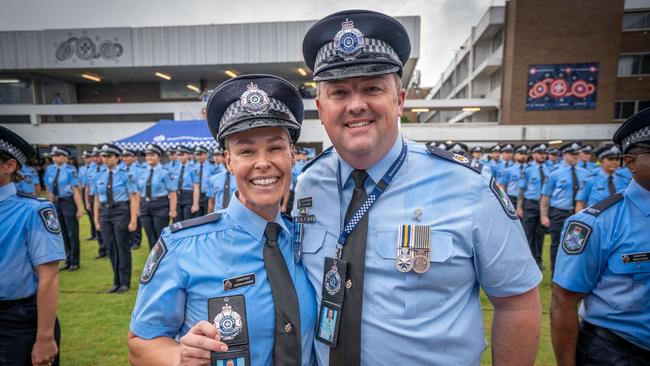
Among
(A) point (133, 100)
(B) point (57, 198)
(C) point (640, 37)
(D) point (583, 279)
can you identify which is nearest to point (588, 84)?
(C) point (640, 37)

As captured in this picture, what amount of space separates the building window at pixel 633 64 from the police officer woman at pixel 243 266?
31512mm

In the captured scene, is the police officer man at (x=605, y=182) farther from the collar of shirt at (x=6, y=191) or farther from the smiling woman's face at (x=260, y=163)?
the collar of shirt at (x=6, y=191)

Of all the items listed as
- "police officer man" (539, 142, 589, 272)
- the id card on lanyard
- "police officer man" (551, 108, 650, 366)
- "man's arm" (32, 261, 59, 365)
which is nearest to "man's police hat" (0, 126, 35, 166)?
"man's arm" (32, 261, 59, 365)

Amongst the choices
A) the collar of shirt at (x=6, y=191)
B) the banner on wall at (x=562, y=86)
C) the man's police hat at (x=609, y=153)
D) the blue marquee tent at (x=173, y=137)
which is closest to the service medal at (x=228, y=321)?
the collar of shirt at (x=6, y=191)

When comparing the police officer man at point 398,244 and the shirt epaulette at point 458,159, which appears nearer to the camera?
the police officer man at point 398,244

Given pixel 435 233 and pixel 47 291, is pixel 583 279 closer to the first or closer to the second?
pixel 435 233

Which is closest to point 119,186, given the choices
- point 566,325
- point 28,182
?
point 28,182

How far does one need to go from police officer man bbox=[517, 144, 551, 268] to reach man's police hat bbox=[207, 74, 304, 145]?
25.3ft

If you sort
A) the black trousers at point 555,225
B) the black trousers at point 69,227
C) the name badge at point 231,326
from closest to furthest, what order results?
the name badge at point 231,326
the black trousers at point 555,225
the black trousers at point 69,227

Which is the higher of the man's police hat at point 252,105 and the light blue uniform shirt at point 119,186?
the man's police hat at point 252,105

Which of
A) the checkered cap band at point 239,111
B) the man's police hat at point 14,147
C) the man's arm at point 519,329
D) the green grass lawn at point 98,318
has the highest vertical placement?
the checkered cap band at point 239,111

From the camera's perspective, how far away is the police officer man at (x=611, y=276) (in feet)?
6.40

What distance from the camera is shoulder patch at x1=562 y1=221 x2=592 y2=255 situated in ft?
6.97

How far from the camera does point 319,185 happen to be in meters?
1.98
